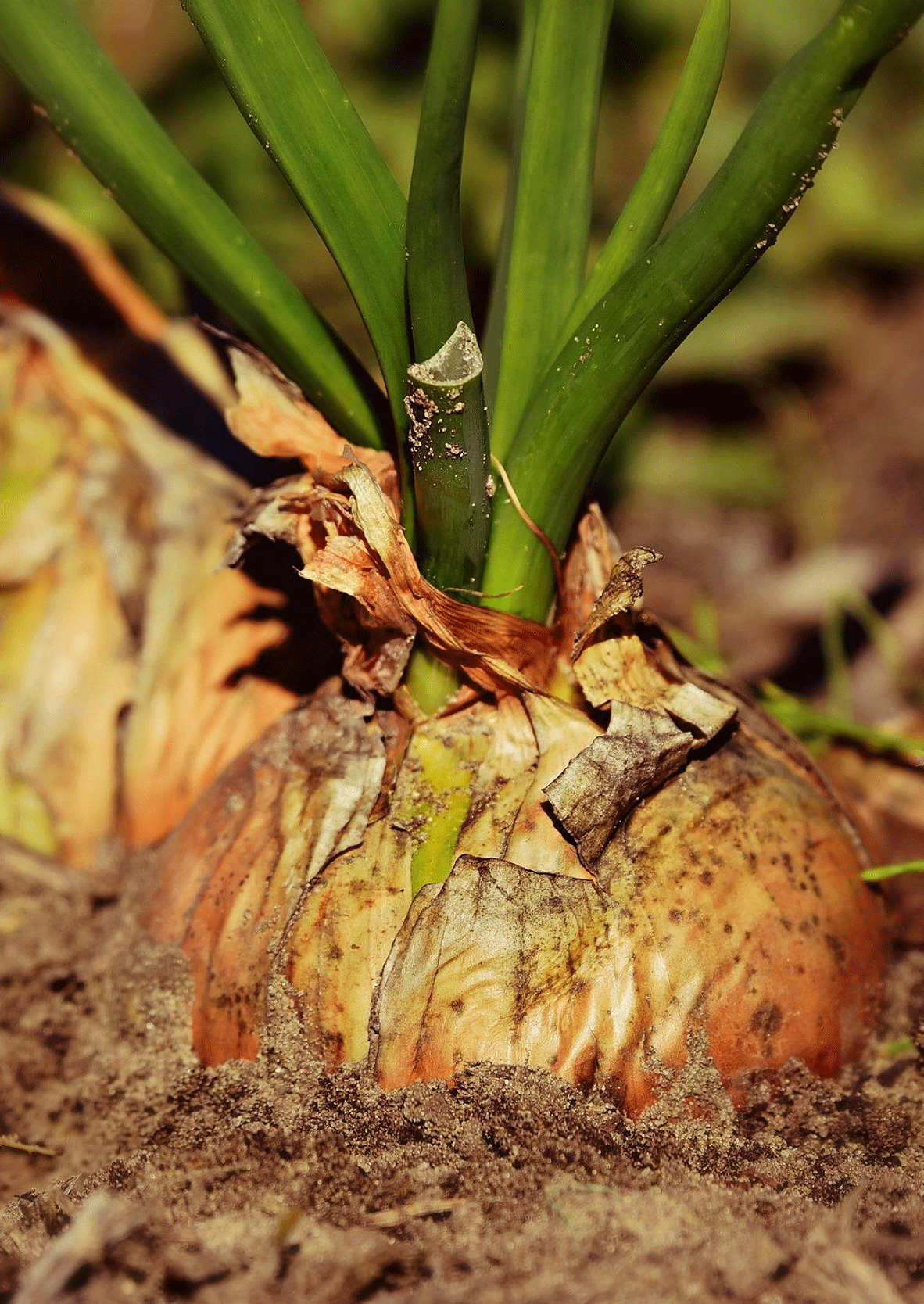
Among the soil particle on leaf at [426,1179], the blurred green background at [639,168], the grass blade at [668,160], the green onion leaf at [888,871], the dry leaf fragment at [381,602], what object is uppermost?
the blurred green background at [639,168]

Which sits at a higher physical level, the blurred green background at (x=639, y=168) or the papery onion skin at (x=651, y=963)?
the blurred green background at (x=639, y=168)

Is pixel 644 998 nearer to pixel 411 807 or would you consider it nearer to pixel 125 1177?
pixel 411 807

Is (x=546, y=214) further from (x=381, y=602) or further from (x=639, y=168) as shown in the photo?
(x=639, y=168)

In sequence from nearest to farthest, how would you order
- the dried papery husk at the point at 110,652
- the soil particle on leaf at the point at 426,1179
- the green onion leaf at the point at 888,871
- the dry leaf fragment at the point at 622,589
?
the soil particle on leaf at the point at 426,1179 → the dry leaf fragment at the point at 622,589 → the green onion leaf at the point at 888,871 → the dried papery husk at the point at 110,652

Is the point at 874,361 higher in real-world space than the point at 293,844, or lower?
higher

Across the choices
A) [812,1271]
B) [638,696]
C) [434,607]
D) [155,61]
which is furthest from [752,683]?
[155,61]

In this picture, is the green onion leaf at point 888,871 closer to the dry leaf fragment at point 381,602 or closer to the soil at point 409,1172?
the soil at point 409,1172

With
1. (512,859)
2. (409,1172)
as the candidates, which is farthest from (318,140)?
(409,1172)

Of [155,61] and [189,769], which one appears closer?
[189,769]

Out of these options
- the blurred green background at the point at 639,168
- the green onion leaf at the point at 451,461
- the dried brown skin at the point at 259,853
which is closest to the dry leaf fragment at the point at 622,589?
the green onion leaf at the point at 451,461
